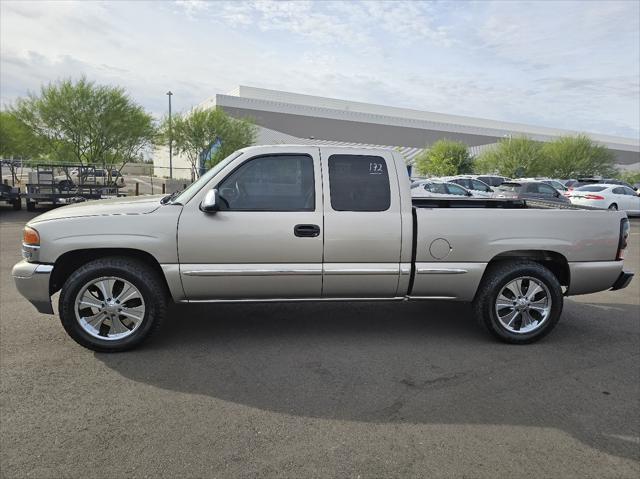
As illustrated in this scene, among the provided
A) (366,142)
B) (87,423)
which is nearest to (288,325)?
(87,423)

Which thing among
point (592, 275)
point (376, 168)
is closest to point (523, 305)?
point (592, 275)

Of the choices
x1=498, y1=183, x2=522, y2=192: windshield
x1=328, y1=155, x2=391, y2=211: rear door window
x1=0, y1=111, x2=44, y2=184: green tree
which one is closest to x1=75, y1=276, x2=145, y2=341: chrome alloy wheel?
x1=328, y1=155, x2=391, y2=211: rear door window

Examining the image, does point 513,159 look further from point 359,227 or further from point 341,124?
point 359,227

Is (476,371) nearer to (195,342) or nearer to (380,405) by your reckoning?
(380,405)

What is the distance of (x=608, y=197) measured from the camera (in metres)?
20.7

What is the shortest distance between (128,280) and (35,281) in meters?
0.77

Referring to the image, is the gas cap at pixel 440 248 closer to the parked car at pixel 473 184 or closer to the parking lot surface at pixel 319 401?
the parking lot surface at pixel 319 401

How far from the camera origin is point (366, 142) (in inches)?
3024

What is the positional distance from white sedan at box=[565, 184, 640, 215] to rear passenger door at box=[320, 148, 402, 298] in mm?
19138

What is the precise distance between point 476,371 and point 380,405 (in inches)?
43.1

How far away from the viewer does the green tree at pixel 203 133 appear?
36969 mm

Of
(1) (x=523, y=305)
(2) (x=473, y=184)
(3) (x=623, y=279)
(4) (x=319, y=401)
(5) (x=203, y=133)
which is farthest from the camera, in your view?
(5) (x=203, y=133)

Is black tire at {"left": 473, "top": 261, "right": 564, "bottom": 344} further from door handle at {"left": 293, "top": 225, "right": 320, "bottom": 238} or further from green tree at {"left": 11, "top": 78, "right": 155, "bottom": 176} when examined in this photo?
green tree at {"left": 11, "top": 78, "right": 155, "bottom": 176}

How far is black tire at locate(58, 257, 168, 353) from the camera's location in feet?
13.3
